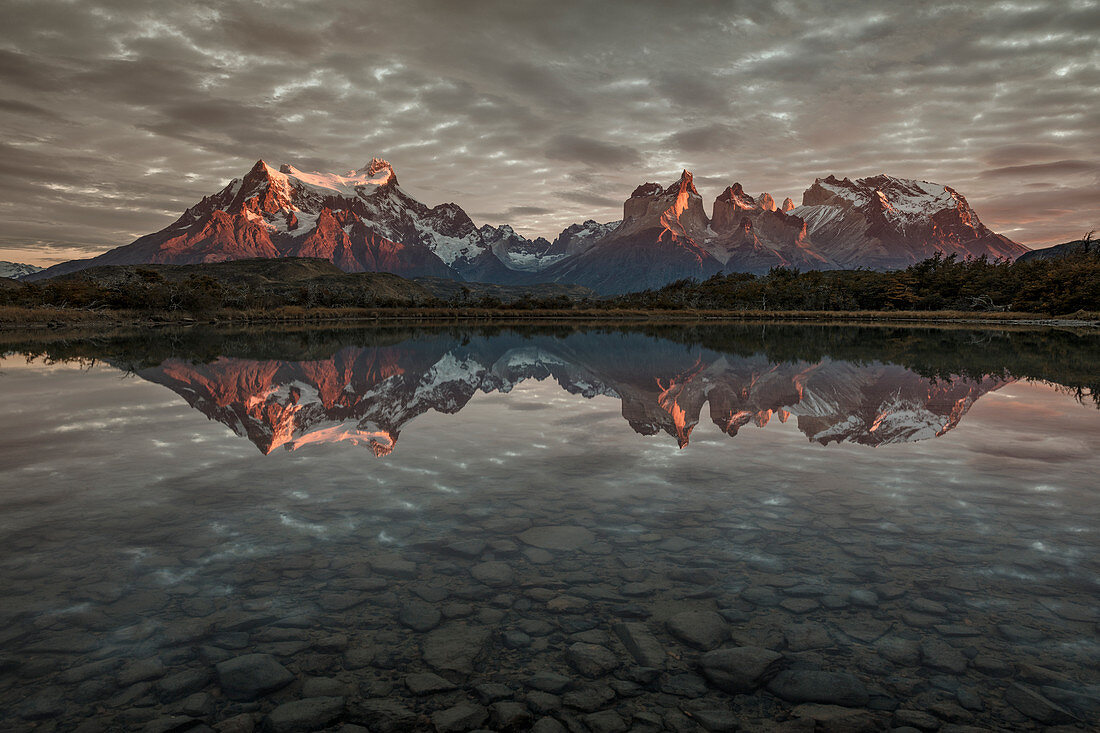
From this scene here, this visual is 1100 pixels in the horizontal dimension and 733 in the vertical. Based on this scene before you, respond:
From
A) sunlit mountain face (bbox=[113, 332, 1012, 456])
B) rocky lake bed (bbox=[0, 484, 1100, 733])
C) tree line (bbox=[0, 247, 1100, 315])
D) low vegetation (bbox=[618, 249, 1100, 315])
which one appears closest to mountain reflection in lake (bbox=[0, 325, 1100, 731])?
rocky lake bed (bbox=[0, 484, 1100, 733])

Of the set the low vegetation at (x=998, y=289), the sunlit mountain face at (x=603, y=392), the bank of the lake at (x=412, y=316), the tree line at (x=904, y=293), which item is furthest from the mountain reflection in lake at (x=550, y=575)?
the low vegetation at (x=998, y=289)

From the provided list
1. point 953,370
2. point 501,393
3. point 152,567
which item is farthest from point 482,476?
point 953,370

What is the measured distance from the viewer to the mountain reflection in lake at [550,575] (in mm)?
6094

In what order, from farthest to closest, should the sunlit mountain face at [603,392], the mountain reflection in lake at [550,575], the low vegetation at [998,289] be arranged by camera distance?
the low vegetation at [998,289] < the sunlit mountain face at [603,392] < the mountain reflection in lake at [550,575]

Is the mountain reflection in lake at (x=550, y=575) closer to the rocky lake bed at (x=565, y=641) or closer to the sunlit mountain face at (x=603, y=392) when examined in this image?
the rocky lake bed at (x=565, y=641)

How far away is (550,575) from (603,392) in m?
22.2

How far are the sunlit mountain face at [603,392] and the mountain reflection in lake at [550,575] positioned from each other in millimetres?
508

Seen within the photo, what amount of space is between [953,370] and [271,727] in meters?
44.2

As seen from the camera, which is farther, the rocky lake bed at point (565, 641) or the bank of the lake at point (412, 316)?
the bank of the lake at point (412, 316)

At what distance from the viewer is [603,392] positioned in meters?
30.9

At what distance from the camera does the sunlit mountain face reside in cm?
2048

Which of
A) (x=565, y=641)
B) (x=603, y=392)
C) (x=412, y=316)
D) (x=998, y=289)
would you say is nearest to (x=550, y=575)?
(x=565, y=641)

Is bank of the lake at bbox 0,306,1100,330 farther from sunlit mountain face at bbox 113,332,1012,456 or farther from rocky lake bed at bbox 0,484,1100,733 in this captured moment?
rocky lake bed at bbox 0,484,1100,733

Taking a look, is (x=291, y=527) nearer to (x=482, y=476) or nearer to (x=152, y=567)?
(x=152, y=567)
